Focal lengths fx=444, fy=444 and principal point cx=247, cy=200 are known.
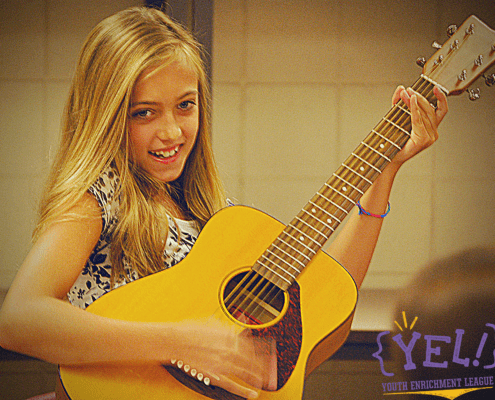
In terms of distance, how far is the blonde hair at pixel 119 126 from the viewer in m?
0.86

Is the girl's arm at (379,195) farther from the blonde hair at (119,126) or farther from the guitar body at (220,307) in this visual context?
the blonde hair at (119,126)

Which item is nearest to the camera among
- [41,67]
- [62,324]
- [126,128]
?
[62,324]

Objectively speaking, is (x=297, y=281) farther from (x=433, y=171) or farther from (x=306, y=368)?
(x=433, y=171)

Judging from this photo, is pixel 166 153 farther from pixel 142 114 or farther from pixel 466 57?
pixel 466 57

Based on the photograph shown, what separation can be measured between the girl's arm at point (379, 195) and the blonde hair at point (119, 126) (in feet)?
1.32

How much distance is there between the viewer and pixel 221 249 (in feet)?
2.73

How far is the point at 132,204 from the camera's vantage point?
2.90 ft

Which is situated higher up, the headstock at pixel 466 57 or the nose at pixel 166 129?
the headstock at pixel 466 57

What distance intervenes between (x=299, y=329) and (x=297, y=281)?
0.28ft

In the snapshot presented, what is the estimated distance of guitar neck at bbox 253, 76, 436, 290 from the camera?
818 millimetres

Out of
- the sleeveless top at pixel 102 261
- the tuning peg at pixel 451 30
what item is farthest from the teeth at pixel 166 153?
the tuning peg at pixel 451 30

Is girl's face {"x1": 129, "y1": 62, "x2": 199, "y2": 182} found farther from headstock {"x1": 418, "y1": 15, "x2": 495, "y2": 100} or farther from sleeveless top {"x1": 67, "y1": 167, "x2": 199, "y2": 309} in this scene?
headstock {"x1": 418, "y1": 15, "x2": 495, "y2": 100}

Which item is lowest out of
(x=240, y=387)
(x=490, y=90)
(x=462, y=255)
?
(x=240, y=387)

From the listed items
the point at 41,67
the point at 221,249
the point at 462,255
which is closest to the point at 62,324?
the point at 221,249
